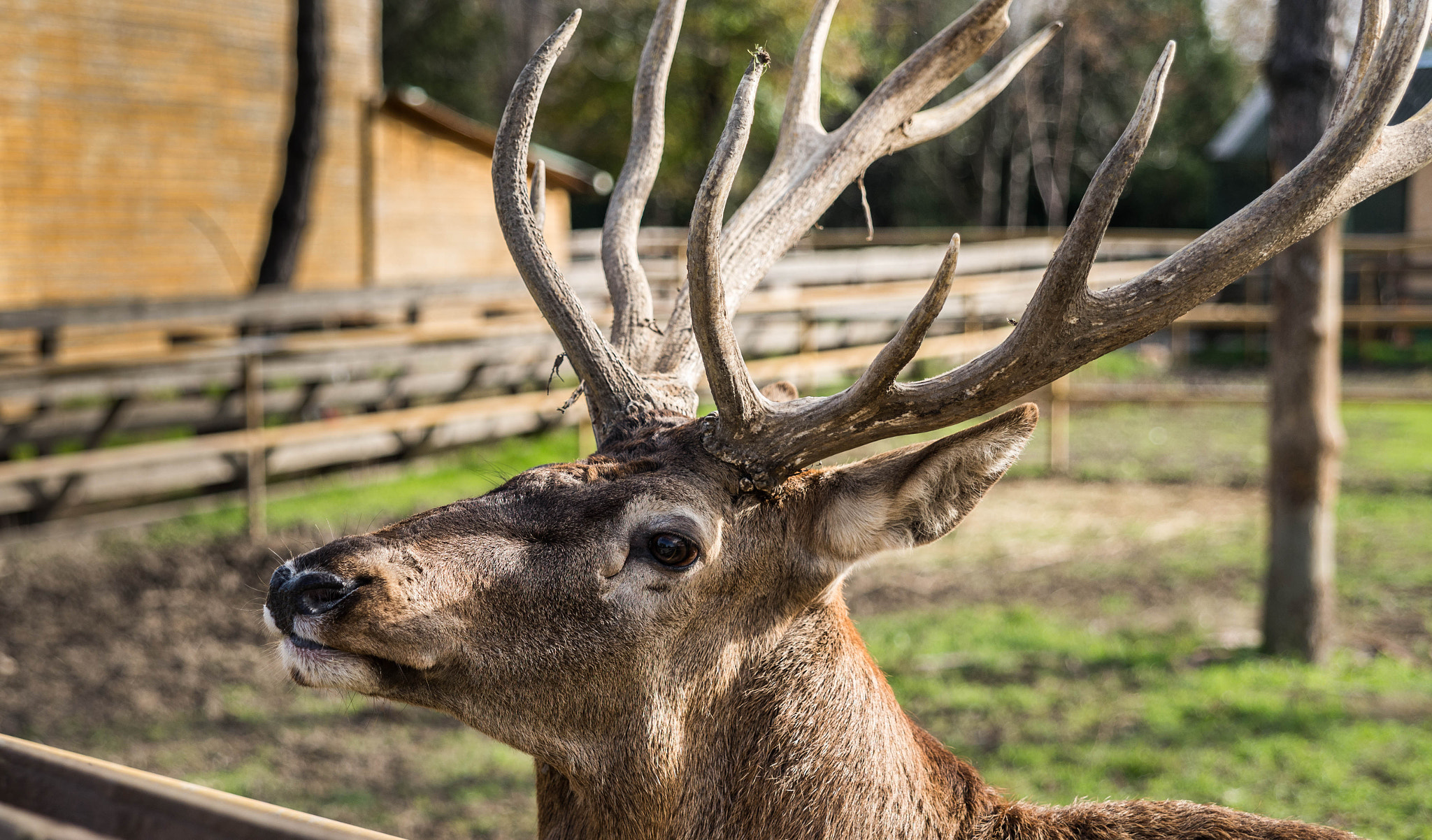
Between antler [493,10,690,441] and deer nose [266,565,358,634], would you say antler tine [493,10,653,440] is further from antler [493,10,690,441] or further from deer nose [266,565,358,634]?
deer nose [266,565,358,634]

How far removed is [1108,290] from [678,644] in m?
1.03

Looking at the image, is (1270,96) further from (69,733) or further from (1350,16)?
(69,733)

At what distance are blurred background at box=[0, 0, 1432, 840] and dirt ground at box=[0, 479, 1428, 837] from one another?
25 millimetres

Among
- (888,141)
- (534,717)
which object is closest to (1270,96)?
(888,141)

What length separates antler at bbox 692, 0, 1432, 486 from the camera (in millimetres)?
1969

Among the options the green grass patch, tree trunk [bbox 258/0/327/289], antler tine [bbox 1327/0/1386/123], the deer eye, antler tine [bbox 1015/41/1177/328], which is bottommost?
the green grass patch

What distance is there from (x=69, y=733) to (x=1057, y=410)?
809cm

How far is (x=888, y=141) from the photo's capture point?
3.21m

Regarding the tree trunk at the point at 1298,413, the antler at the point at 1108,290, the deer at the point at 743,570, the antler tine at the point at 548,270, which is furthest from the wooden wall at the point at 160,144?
the antler at the point at 1108,290

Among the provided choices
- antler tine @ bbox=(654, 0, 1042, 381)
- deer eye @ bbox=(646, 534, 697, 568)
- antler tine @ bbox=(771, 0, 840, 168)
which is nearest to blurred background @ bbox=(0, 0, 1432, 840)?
A: deer eye @ bbox=(646, 534, 697, 568)

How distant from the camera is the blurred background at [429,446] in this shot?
4707 mm

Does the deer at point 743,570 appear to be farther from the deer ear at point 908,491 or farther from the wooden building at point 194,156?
the wooden building at point 194,156

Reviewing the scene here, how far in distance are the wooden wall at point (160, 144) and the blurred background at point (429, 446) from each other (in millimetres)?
38

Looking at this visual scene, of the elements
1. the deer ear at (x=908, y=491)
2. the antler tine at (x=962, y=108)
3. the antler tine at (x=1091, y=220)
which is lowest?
the deer ear at (x=908, y=491)
